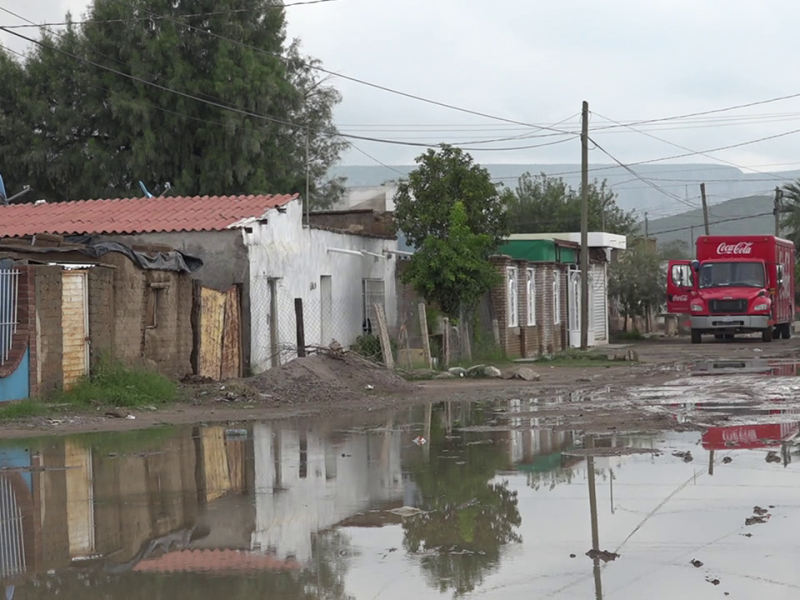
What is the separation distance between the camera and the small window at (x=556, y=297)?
126 ft

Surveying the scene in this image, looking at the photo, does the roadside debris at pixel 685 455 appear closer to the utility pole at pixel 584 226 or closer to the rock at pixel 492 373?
the rock at pixel 492 373

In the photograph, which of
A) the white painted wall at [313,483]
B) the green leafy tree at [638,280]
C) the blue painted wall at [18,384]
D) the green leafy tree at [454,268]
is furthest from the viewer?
the green leafy tree at [638,280]

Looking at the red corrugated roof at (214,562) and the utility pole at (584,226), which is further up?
the utility pole at (584,226)

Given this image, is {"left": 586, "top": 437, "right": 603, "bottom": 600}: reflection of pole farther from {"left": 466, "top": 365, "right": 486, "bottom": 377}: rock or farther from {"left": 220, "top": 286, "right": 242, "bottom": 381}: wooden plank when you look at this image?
{"left": 466, "top": 365, "right": 486, "bottom": 377}: rock

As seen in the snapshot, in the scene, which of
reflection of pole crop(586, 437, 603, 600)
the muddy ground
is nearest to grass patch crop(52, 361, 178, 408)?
the muddy ground

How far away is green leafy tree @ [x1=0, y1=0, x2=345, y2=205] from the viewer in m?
46.0

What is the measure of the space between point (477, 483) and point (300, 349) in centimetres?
1325

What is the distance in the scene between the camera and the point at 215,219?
77.9 ft

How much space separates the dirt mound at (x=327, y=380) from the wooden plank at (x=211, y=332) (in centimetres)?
162

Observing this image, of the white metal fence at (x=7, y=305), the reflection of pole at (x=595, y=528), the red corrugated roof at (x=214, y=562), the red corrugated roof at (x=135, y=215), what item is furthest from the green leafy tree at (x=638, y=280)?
the red corrugated roof at (x=214, y=562)

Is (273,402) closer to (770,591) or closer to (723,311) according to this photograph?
(770,591)

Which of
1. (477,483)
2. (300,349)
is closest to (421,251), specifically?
(300,349)

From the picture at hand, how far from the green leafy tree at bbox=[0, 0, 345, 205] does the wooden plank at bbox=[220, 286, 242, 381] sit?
77.8 feet

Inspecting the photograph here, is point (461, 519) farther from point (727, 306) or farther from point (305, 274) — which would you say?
point (727, 306)
